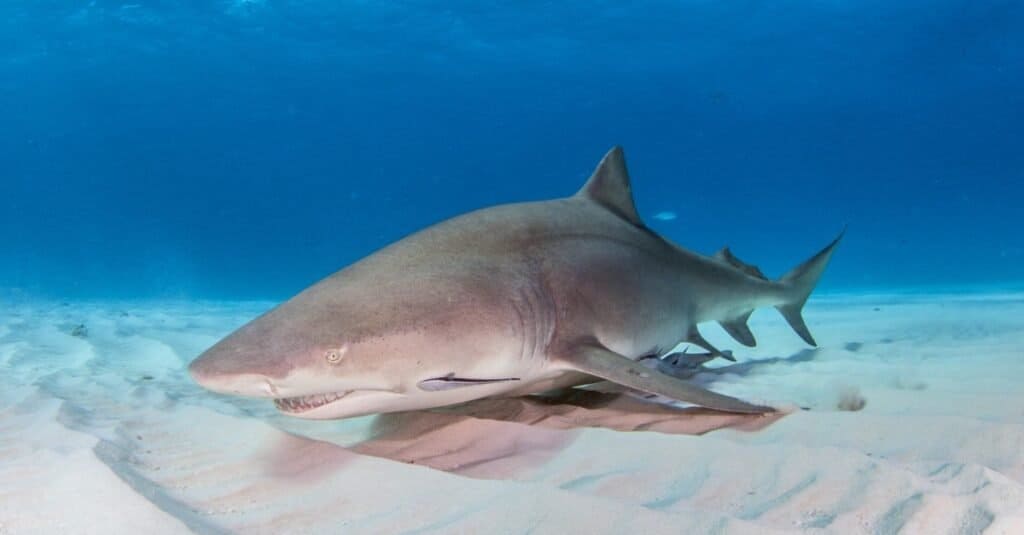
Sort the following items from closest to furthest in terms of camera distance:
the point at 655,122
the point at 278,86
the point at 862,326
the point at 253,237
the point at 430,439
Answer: the point at 430,439, the point at 862,326, the point at 278,86, the point at 655,122, the point at 253,237

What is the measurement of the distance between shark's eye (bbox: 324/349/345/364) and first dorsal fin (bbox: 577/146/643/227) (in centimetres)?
233

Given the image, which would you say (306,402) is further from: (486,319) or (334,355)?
(486,319)

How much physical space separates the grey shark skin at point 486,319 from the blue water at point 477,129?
2569 cm

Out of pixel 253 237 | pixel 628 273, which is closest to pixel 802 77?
pixel 628 273

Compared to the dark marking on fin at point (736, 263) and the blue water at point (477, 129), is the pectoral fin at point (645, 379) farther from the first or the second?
the blue water at point (477, 129)

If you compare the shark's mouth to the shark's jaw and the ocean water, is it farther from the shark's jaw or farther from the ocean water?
the ocean water

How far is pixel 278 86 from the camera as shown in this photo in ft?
215

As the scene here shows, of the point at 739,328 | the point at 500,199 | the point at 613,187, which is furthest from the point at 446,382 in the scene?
the point at 500,199

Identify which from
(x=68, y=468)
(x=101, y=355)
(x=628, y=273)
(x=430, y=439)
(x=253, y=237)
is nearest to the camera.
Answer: (x=68, y=468)

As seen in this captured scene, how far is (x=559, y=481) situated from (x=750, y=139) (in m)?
90.6

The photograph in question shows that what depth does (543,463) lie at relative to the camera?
2.31 m

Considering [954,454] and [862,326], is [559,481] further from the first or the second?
[862,326]

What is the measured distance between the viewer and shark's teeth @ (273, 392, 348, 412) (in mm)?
2275

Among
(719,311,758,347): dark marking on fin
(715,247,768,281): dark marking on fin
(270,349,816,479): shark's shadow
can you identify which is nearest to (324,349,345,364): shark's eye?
(270,349,816,479): shark's shadow
